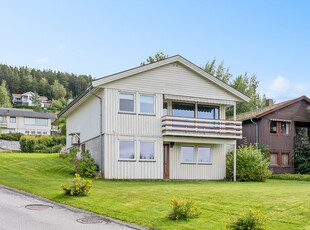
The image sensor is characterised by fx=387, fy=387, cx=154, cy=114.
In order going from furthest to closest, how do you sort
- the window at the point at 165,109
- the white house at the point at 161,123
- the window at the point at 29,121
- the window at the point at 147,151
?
the window at the point at 29,121 → the window at the point at 165,109 → the window at the point at 147,151 → the white house at the point at 161,123

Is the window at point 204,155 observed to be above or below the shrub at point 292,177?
above

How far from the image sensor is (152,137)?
24.0m

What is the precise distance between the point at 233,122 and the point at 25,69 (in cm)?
15730

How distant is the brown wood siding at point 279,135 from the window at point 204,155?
28.6 feet

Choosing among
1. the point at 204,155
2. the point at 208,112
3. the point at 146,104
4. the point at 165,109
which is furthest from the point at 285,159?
the point at 146,104

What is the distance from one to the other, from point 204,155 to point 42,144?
28.9m

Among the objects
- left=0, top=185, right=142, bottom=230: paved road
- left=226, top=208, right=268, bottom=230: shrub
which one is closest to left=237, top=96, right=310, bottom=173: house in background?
left=0, top=185, right=142, bottom=230: paved road

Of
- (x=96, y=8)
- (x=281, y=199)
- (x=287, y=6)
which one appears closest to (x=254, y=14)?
(x=287, y=6)

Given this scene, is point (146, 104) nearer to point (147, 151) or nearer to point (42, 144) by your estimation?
point (147, 151)

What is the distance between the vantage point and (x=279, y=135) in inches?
1318

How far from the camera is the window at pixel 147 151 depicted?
23.8 metres

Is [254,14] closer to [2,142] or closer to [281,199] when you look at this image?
[281,199]

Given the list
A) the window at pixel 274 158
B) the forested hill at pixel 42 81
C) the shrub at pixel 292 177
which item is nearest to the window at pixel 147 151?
the shrub at pixel 292 177

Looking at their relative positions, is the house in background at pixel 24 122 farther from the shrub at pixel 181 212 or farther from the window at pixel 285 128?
the shrub at pixel 181 212
